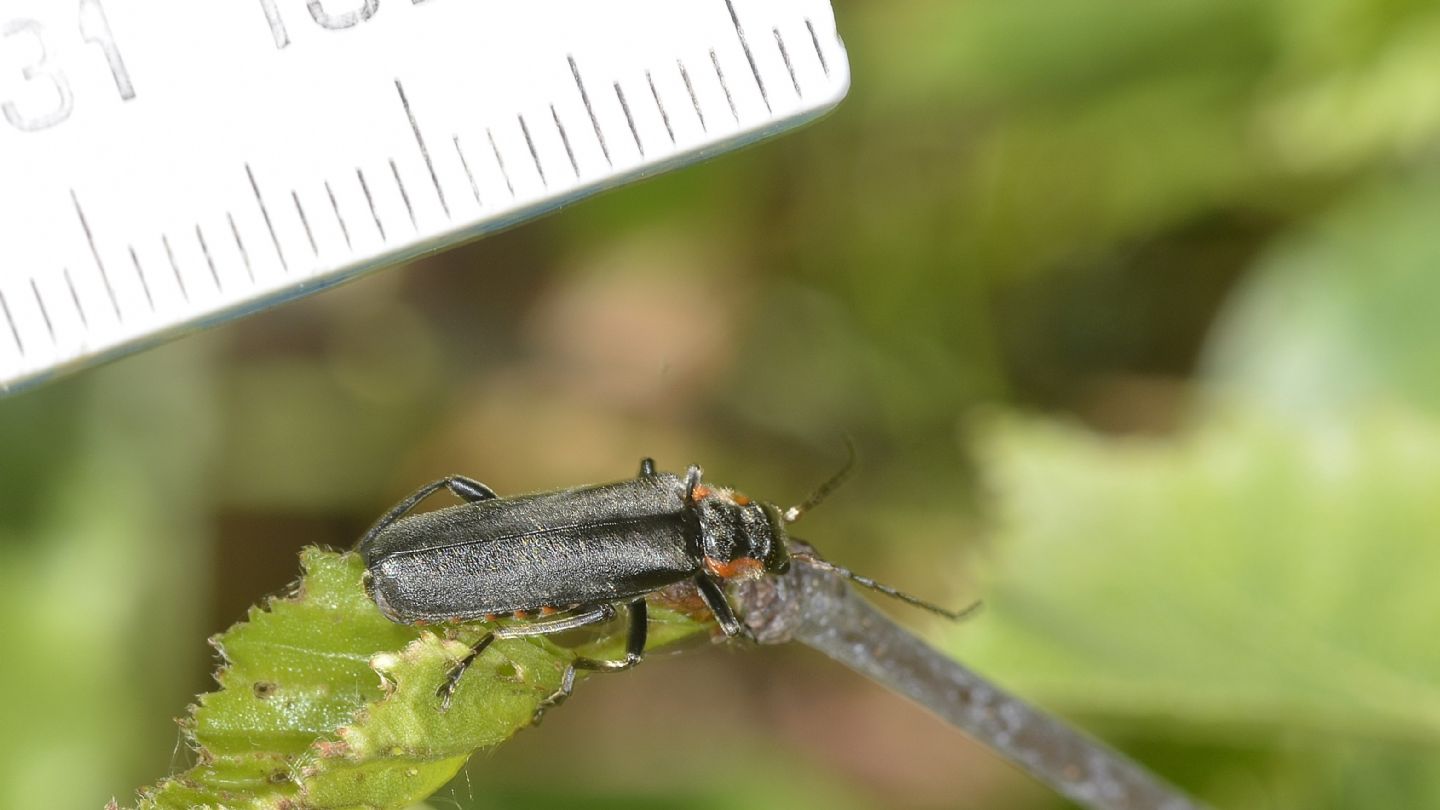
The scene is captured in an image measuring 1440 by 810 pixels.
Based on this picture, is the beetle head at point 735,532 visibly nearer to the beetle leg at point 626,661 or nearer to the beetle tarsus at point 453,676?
the beetle leg at point 626,661

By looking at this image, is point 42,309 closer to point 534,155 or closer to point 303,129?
point 303,129

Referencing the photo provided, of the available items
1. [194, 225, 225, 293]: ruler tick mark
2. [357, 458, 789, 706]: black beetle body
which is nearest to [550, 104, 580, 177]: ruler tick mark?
[357, 458, 789, 706]: black beetle body

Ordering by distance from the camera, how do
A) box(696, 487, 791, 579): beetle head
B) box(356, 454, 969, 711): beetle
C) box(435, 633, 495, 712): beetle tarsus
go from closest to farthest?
box(435, 633, 495, 712): beetle tarsus
box(356, 454, 969, 711): beetle
box(696, 487, 791, 579): beetle head

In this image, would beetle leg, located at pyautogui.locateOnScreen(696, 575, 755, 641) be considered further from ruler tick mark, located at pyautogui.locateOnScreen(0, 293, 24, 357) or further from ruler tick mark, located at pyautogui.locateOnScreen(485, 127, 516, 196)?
ruler tick mark, located at pyautogui.locateOnScreen(0, 293, 24, 357)

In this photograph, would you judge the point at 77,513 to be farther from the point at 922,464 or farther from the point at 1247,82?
the point at 1247,82

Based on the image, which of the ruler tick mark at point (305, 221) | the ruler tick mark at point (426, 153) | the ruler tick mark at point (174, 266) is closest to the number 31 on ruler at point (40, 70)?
the ruler tick mark at point (174, 266)

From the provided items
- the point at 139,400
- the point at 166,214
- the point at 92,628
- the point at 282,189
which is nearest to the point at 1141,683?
the point at 282,189

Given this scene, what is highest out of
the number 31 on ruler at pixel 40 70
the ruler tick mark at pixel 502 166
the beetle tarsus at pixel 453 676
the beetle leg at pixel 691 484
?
the number 31 on ruler at pixel 40 70
